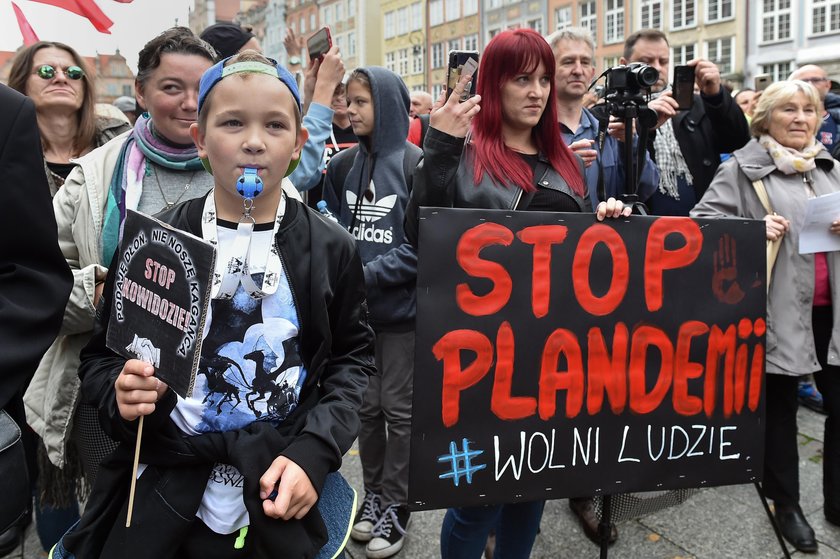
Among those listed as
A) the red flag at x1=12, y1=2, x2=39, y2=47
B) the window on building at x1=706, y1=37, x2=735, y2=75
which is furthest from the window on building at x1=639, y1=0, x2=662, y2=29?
the red flag at x1=12, y1=2, x2=39, y2=47

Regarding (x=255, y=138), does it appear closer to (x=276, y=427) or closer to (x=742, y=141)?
(x=276, y=427)

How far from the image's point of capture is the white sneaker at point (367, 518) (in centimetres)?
294

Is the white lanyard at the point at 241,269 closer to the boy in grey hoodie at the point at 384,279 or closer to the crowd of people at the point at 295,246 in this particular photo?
the crowd of people at the point at 295,246

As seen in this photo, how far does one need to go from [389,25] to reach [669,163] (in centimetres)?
4198

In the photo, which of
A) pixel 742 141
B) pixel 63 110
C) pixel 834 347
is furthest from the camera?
pixel 742 141

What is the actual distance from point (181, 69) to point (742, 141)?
10.2 ft

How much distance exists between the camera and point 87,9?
11.1 feet

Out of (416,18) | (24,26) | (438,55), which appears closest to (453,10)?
(416,18)

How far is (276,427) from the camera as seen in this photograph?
1447mm

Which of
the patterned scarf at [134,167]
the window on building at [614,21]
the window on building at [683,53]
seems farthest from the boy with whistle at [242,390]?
the window on building at [614,21]

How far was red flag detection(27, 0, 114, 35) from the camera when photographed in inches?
132

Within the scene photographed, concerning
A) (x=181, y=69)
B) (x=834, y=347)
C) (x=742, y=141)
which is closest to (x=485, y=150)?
(x=181, y=69)

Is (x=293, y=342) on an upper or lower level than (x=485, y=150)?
lower

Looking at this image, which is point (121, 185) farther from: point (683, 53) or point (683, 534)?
point (683, 53)
